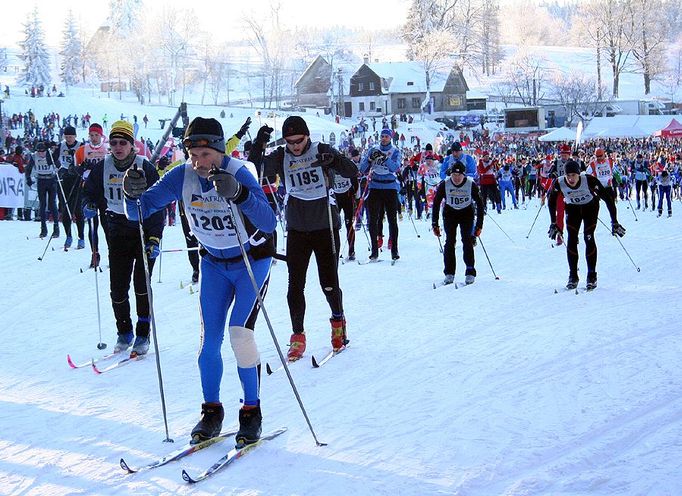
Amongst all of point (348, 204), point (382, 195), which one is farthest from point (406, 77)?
point (348, 204)

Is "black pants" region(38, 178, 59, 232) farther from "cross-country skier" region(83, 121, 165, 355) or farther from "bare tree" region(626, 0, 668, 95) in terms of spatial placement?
"bare tree" region(626, 0, 668, 95)

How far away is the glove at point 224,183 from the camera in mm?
4129

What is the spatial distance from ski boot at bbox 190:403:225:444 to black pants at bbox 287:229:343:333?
219 cm

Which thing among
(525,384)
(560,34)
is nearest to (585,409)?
(525,384)

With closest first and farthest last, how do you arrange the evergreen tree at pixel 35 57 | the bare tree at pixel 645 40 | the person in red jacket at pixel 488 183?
the person in red jacket at pixel 488 183, the evergreen tree at pixel 35 57, the bare tree at pixel 645 40

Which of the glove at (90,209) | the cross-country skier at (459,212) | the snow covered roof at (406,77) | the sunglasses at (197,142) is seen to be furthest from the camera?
the snow covered roof at (406,77)

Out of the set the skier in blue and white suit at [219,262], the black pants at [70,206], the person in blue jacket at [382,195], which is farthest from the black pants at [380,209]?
the skier in blue and white suit at [219,262]

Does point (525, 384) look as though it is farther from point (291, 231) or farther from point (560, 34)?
point (560, 34)

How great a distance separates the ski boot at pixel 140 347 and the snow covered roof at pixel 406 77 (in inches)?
2757

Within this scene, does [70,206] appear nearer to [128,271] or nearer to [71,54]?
[128,271]

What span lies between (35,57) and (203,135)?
86.9 metres

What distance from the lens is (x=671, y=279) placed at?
10016 millimetres

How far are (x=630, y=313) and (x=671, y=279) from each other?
241cm

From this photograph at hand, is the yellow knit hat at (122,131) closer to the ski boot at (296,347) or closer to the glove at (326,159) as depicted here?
the glove at (326,159)
